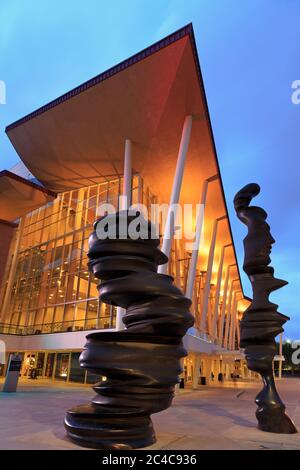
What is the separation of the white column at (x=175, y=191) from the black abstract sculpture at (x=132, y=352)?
11.8 meters

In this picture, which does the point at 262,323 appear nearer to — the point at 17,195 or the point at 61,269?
the point at 61,269

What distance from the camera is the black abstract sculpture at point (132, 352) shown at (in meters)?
5.60

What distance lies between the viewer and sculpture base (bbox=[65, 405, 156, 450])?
17.9 ft

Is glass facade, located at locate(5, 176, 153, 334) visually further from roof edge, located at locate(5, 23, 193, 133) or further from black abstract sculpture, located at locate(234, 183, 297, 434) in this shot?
black abstract sculpture, located at locate(234, 183, 297, 434)

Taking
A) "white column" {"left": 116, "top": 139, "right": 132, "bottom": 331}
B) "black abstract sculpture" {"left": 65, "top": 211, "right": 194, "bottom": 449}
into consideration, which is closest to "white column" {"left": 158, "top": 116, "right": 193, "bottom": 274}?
"white column" {"left": 116, "top": 139, "right": 132, "bottom": 331}

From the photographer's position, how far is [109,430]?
5508 mm

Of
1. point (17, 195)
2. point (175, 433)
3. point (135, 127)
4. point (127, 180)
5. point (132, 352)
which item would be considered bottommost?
point (175, 433)

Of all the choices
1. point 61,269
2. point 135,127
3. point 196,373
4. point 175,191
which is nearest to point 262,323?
point 175,191

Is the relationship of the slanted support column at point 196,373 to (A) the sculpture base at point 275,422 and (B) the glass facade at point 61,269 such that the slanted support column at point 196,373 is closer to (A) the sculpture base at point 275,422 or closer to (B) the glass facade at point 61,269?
(B) the glass facade at point 61,269

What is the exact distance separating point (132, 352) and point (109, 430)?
1201 mm

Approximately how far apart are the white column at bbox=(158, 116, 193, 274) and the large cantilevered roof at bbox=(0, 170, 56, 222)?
43.2ft

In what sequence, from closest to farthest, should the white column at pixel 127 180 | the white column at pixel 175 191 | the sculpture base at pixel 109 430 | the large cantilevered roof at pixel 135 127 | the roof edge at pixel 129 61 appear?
the sculpture base at pixel 109 430 < the roof edge at pixel 129 61 < the white column at pixel 175 191 < the large cantilevered roof at pixel 135 127 < the white column at pixel 127 180

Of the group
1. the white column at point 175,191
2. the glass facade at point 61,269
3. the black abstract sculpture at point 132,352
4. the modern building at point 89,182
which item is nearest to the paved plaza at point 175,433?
the black abstract sculpture at point 132,352
